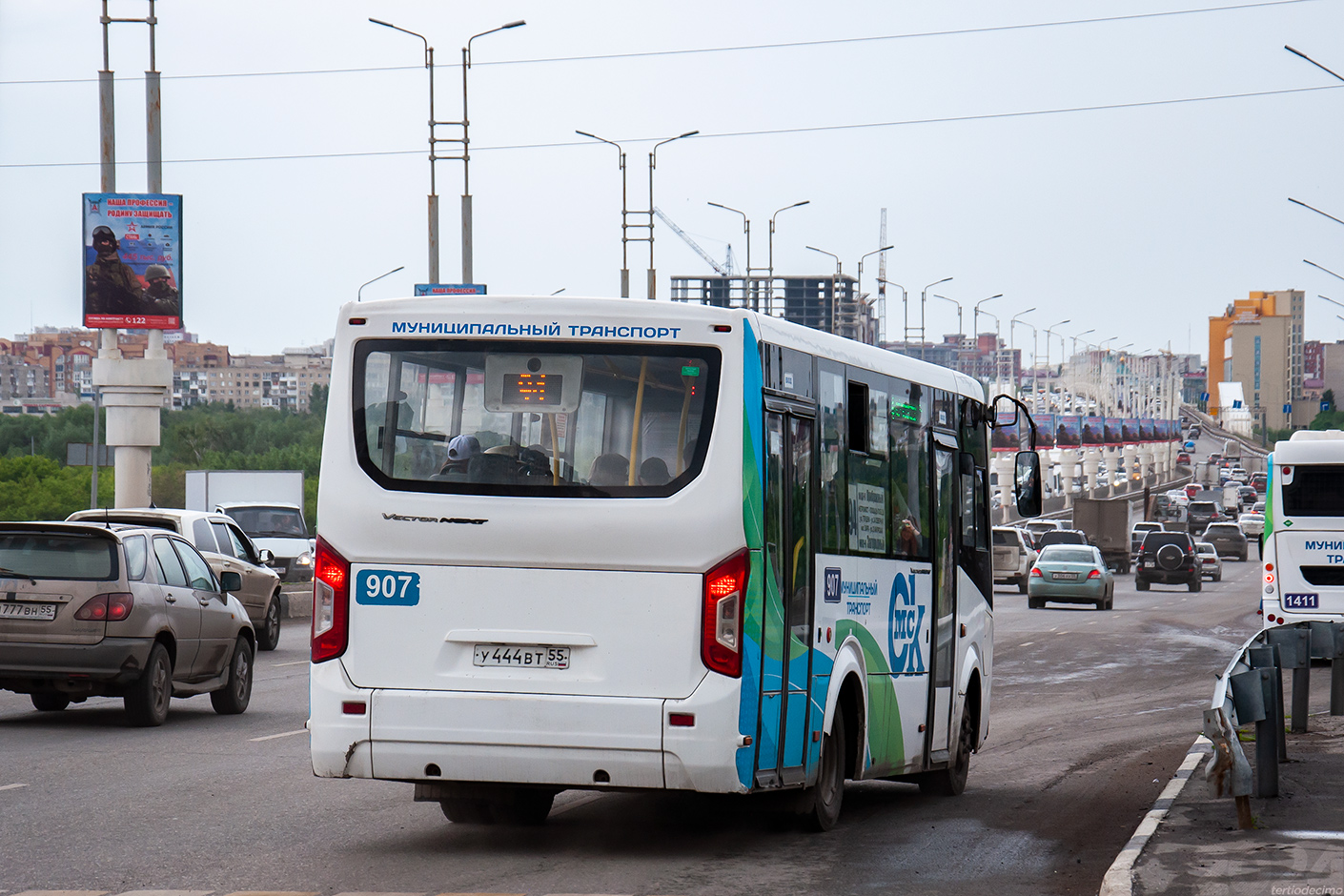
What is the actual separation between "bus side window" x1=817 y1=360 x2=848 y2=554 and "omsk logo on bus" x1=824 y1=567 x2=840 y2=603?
0.10 meters

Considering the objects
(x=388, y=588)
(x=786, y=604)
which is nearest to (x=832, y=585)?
(x=786, y=604)

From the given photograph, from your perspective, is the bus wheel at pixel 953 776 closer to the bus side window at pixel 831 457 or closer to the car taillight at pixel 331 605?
the bus side window at pixel 831 457

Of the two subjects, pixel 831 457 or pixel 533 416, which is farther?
pixel 831 457

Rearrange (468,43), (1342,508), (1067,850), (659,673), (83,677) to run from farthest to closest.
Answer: (468,43) → (1342,508) → (83,677) → (1067,850) → (659,673)

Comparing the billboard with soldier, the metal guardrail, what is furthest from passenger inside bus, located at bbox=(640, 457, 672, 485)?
the billboard with soldier

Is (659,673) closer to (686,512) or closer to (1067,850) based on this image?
(686,512)

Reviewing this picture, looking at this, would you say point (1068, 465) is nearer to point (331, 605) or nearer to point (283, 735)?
point (283, 735)

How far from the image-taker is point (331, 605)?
28.5ft

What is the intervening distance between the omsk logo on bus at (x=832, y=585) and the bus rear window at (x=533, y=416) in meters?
1.37

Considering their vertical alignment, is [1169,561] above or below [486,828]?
below

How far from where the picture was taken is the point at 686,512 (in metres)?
8.37

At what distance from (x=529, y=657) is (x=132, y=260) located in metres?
27.0

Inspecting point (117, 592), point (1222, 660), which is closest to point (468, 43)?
point (1222, 660)

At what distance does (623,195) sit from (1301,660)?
43.9 meters
